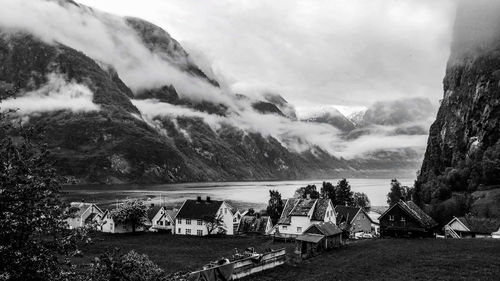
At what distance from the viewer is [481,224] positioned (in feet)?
306

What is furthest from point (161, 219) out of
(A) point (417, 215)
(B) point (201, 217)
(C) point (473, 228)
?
(C) point (473, 228)

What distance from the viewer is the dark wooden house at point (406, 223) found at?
85625 millimetres

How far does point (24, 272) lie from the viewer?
54.3ft

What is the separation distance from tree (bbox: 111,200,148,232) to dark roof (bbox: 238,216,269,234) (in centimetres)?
2694

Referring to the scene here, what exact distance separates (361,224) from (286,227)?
3189cm

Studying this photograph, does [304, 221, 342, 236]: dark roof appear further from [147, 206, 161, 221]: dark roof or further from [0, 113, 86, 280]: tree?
[147, 206, 161, 221]: dark roof

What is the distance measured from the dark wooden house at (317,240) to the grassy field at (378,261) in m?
1.80

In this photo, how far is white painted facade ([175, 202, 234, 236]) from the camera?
10756cm

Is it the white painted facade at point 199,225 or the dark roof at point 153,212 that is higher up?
the dark roof at point 153,212

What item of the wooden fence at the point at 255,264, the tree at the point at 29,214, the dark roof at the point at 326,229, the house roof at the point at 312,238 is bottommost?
the wooden fence at the point at 255,264

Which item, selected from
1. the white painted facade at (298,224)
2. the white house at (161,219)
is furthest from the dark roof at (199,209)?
the white painted facade at (298,224)

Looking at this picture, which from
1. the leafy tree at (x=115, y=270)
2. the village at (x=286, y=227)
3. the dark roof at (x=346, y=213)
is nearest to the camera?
the leafy tree at (x=115, y=270)

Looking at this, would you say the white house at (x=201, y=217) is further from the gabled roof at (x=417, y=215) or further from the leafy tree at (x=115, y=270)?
the leafy tree at (x=115, y=270)

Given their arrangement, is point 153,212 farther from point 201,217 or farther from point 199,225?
point 201,217
